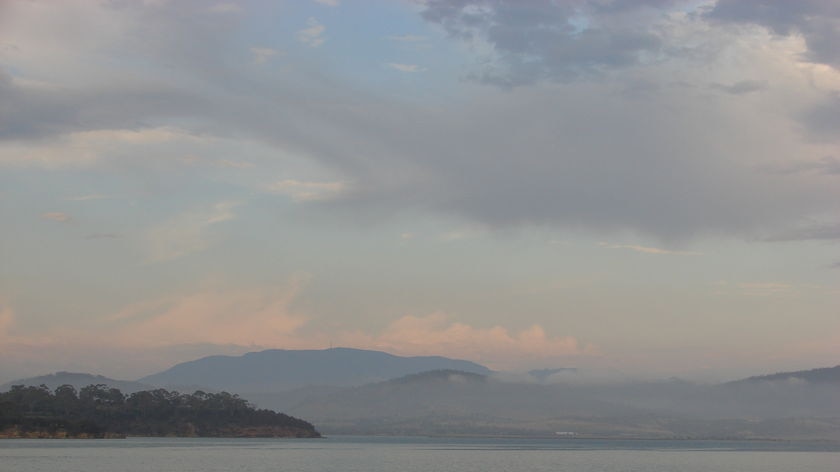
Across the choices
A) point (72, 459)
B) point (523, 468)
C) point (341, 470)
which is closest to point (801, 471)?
point (523, 468)

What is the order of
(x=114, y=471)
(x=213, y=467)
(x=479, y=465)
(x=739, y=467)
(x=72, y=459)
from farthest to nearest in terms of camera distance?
(x=739, y=467) → (x=479, y=465) → (x=72, y=459) → (x=213, y=467) → (x=114, y=471)

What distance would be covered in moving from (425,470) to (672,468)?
2123 inches

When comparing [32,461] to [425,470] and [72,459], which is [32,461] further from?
[425,470]

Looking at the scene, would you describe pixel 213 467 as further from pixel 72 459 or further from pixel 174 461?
pixel 72 459

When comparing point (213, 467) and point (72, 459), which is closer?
point (213, 467)

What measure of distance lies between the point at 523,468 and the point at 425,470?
20.4 meters

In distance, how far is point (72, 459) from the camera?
6093 inches

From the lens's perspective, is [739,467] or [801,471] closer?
[801,471]

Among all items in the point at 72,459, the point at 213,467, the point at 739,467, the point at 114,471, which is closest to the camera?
the point at 114,471

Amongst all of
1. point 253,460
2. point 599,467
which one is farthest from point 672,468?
point 253,460

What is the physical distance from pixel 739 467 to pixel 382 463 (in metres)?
70.0

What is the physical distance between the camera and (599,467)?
171 meters

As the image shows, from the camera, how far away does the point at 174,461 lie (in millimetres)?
155875

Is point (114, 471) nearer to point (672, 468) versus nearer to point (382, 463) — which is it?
point (382, 463)
